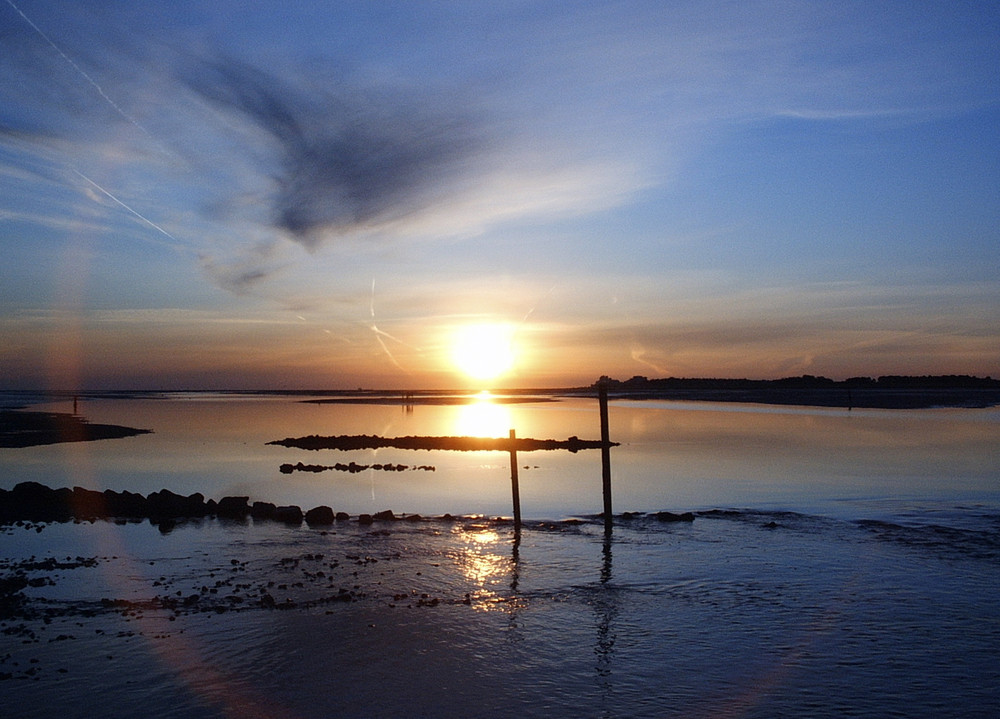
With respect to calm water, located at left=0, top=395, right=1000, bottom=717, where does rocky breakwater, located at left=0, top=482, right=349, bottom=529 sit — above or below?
above

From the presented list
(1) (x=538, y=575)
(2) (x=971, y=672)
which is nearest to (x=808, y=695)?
(2) (x=971, y=672)

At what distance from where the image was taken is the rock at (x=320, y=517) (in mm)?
25984

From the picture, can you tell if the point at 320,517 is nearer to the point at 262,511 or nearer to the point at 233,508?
the point at 262,511

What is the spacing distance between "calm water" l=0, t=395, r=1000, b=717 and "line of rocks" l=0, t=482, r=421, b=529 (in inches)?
53.6

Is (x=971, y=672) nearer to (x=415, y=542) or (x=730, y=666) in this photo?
(x=730, y=666)

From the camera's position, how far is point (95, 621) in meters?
14.2

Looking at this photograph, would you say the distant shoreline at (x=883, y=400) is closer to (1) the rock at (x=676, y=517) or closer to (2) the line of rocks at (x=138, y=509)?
(1) the rock at (x=676, y=517)

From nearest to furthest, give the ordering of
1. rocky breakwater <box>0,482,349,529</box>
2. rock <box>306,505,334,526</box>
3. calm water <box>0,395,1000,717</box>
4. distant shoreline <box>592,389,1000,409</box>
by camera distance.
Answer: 1. calm water <box>0,395,1000,717</box>
2. rock <box>306,505,334,526</box>
3. rocky breakwater <box>0,482,349,529</box>
4. distant shoreline <box>592,389,1000,409</box>

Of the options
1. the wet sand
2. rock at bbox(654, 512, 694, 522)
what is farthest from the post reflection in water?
the wet sand

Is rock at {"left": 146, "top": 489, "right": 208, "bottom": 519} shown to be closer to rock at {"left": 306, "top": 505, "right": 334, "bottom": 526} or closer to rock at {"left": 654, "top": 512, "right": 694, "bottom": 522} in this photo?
rock at {"left": 306, "top": 505, "right": 334, "bottom": 526}

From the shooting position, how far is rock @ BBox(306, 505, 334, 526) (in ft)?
85.3

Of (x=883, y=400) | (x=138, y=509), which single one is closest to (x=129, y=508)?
(x=138, y=509)

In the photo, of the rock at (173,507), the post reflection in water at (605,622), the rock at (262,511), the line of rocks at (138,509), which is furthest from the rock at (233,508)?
the post reflection in water at (605,622)

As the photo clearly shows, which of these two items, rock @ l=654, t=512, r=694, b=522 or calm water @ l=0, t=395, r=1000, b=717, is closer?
calm water @ l=0, t=395, r=1000, b=717
